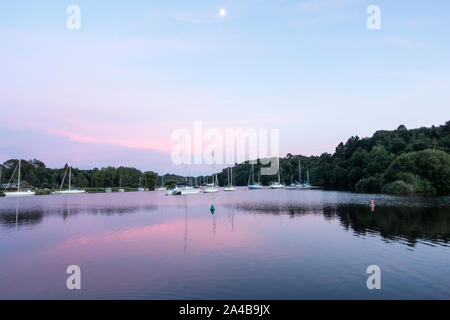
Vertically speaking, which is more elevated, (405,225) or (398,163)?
(398,163)

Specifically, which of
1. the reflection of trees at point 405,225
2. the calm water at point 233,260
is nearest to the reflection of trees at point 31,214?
the calm water at point 233,260

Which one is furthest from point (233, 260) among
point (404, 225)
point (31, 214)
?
point (31, 214)

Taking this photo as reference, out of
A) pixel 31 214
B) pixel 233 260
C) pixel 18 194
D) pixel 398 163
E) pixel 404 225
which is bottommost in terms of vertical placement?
pixel 31 214

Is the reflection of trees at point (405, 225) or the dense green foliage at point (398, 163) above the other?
the dense green foliage at point (398, 163)

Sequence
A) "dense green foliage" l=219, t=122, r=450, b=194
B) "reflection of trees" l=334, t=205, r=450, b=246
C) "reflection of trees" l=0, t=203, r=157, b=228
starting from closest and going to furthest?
"reflection of trees" l=334, t=205, r=450, b=246
"reflection of trees" l=0, t=203, r=157, b=228
"dense green foliage" l=219, t=122, r=450, b=194

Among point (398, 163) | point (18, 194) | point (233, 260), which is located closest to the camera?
point (233, 260)

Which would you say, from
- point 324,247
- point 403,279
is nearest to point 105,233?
point 324,247

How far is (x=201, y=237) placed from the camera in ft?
112

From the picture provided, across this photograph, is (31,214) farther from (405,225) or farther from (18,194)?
(18,194)

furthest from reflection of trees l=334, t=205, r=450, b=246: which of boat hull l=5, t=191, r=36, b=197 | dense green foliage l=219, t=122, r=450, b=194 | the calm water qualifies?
boat hull l=5, t=191, r=36, b=197

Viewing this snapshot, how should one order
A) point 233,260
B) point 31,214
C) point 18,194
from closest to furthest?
point 233,260
point 31,214
point 18,194

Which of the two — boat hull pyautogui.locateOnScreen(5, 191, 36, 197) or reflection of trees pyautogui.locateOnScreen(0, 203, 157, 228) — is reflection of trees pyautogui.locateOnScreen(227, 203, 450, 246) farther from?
boat hull pyautogui.locateOnScreen(5, 191, 36, 197)

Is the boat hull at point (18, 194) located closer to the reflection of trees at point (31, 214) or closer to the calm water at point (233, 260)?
the reflection of trees at point (31, 214)
